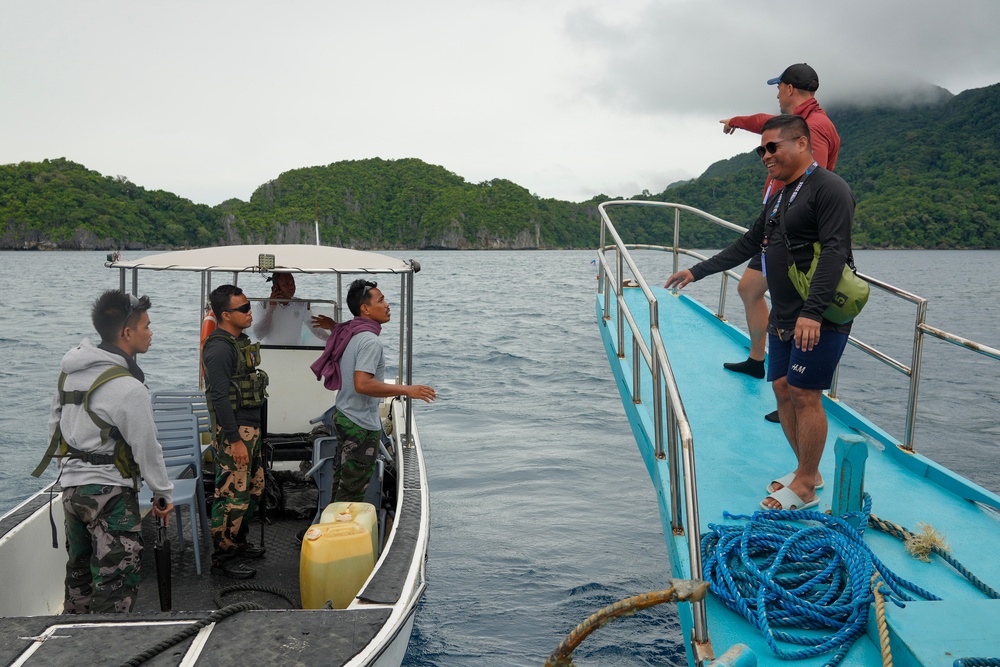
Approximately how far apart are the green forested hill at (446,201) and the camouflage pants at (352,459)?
71771 millimetres

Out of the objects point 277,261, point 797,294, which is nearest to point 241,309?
point 277,261

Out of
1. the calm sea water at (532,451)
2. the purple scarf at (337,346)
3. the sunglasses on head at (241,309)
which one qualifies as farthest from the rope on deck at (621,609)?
the calm sea water at (532,451)

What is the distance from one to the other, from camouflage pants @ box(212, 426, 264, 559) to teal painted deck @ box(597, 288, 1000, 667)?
2600 mm

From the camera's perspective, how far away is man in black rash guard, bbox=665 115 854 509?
134 inches

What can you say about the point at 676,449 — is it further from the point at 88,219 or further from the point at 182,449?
the point at 88,219

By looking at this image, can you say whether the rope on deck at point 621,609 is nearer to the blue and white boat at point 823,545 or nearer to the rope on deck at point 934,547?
the blue and white boat at point 823,545

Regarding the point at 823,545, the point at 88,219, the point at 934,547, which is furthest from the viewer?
the point at 88,219

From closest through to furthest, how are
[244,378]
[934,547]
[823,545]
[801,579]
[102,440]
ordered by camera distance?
→ [801,579] → [823,545] → [934,547] → [102,440] → [244,378]

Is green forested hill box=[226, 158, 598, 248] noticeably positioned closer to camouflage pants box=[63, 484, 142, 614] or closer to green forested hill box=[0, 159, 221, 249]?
green forested hill box=[0, 159, 221, 249]

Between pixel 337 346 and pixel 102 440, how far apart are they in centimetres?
175

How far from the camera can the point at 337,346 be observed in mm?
5027

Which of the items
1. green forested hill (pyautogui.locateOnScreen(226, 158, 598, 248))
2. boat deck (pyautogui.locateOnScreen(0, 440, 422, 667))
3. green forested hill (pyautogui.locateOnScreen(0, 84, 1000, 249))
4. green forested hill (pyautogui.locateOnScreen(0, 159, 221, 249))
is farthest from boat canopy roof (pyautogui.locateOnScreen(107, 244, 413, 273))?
green forested hill (pyautogui.locateOnScreen(0, 159, 221, 249))

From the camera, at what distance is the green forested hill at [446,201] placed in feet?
303

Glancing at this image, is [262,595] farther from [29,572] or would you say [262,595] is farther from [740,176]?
[740,176]
